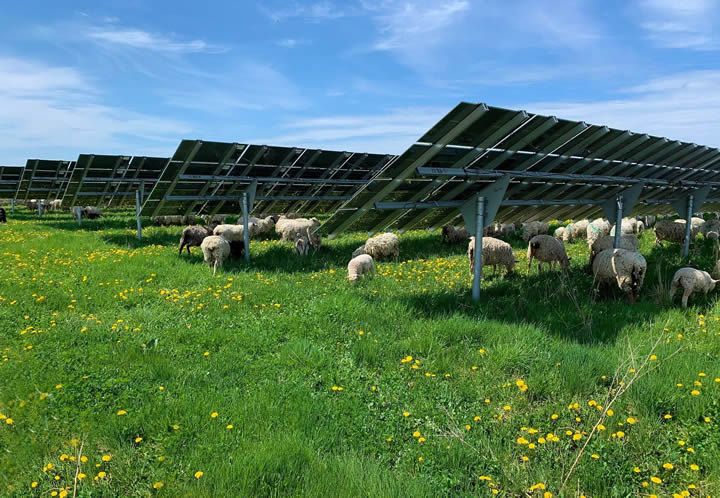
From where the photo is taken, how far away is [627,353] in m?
6.39

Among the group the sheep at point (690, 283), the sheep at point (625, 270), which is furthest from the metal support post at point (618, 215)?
the sheep at point (690, 283)

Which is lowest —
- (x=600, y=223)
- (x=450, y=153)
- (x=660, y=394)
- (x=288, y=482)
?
(x=288, y=482)

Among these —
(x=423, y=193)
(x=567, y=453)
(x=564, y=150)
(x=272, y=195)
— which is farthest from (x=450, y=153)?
(x=272, y=195)

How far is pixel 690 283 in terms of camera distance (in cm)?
900

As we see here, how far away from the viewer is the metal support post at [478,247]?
9.48 metres

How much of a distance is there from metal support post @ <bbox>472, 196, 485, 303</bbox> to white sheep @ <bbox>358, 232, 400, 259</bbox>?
17.6 ft

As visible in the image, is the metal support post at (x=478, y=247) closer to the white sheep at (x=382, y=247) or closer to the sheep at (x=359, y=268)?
the sheep at (x=359, y=268)

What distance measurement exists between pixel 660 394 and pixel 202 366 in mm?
5655

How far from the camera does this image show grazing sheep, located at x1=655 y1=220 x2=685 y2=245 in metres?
16.8

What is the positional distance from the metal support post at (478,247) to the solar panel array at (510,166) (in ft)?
1.64

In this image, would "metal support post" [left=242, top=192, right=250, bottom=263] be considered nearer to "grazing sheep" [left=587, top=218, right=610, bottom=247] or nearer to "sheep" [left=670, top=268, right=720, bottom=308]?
"sheep" [left=670, top=268, right=720, bottom=308]

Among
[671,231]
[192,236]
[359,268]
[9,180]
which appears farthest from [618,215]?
[9,180]

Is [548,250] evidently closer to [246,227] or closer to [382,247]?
[382,247]

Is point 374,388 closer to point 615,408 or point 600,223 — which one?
point 615,408
